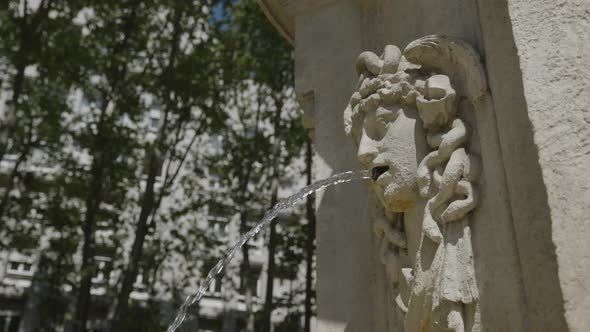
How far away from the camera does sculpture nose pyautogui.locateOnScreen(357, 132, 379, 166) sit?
12.3ft

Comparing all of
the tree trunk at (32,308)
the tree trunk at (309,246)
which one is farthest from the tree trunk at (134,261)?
the tree trunk at (32,308)

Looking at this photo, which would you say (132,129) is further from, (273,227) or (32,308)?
(32,308)

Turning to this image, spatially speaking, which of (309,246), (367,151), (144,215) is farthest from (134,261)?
(367,151)

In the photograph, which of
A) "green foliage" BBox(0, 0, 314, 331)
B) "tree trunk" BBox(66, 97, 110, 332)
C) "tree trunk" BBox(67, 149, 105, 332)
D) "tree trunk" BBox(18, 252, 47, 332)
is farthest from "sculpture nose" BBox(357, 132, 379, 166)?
"tree trunk" BBox(18, 252, 47, 332)

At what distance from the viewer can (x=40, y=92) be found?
51.6 ft

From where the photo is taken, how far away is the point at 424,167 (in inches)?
139

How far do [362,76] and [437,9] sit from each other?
0.63 m

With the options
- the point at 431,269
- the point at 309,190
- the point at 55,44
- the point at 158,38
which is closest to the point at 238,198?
the point at 158,38

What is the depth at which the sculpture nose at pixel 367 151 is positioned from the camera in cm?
374

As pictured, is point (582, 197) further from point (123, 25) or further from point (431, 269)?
point (123, 25)

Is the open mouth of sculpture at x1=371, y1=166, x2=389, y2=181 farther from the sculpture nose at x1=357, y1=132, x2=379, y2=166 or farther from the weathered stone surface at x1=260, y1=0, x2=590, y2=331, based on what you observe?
the weathered stone surface at x1=260, y1=0, x2=590, y2=331

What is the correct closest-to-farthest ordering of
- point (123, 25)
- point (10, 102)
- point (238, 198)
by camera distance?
point (10, 102)
point (123, 25)
point (238, 198)

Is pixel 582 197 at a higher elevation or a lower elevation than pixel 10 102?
lower

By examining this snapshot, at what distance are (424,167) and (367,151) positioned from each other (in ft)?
1.15
